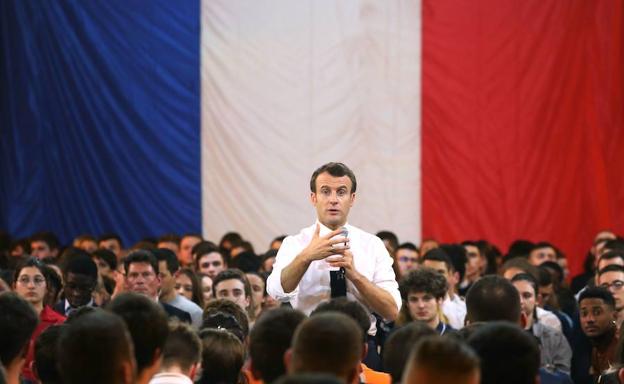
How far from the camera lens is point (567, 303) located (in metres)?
11.2

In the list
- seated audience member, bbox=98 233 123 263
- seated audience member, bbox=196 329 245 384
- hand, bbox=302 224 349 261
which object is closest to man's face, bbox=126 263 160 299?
hand, bbox=302 224 349 261

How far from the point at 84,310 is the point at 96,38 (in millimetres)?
11064

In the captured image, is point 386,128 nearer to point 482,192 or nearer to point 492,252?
point 482,192

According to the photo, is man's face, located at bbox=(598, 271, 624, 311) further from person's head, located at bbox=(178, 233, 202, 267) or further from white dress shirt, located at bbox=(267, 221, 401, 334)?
person's head, located at bbox=(178, 233, 202, 267)

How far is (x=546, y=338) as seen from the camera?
8.98 m

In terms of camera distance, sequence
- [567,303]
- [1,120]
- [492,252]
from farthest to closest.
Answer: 1. [1,120]
2. [492,252]
3. [567,303]

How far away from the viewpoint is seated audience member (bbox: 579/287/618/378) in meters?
9.05

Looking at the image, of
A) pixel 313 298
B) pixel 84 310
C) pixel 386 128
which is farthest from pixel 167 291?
pixel 386 128

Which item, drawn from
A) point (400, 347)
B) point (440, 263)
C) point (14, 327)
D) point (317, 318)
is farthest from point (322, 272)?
point (440, 263)

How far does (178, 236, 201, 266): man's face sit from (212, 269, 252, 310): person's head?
443cm

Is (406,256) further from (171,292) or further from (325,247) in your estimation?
(325,247)

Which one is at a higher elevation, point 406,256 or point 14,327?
point 14,327

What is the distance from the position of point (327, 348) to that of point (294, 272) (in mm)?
2280

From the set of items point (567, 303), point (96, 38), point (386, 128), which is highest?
point (96, 38)
